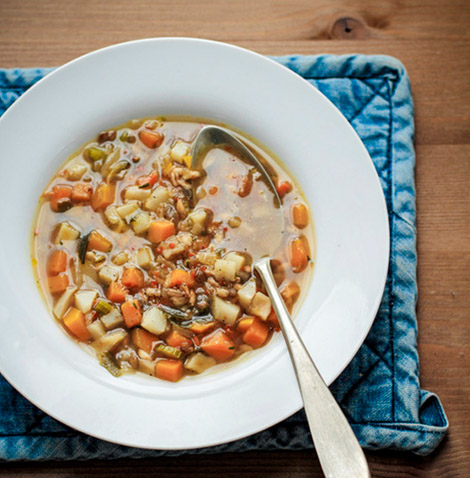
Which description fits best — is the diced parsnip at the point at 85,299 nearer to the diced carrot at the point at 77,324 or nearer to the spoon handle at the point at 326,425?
the diced carrot at the point at 77,324

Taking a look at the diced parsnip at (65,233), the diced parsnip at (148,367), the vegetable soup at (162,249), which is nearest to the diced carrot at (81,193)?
the vegetable soup at (162,249)

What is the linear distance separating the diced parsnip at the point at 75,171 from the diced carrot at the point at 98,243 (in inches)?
12.8

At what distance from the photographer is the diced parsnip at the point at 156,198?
3025mm

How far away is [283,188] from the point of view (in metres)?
3.05

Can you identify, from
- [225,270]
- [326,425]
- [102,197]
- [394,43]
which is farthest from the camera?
[394,43]

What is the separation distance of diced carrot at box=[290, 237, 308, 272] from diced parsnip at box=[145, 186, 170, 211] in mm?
736

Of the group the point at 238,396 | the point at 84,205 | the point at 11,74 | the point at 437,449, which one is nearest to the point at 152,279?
the point at 84,205

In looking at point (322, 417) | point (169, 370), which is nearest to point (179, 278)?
point (169, 370)

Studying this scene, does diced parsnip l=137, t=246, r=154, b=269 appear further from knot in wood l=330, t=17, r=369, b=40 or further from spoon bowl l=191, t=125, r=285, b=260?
knot in wood l=330, t=17, r=369, b=40

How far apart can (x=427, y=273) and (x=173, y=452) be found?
171cm

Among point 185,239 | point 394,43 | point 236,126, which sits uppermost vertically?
point 394,43

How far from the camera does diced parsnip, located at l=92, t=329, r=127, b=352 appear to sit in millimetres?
2891

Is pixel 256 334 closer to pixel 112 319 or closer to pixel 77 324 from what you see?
pixel 112 319

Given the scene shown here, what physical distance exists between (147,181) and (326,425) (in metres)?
1.58
